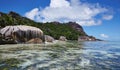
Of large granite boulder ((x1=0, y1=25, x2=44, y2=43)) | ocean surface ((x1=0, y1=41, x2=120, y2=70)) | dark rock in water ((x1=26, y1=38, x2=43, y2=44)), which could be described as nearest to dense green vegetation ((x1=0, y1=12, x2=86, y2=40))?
large granite boulder ((x1=0, y1=25, x2=44, y2=43))

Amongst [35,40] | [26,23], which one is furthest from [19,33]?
[26,23]

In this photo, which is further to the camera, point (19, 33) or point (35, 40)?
point (35, 40)

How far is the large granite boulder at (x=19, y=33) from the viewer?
4038 centimetres

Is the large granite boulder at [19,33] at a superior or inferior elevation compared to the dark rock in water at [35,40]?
superior

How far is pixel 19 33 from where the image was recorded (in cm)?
4209

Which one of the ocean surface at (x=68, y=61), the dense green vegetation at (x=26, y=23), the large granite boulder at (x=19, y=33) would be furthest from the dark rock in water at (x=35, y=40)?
the ocean surface at (x=68, y=61)

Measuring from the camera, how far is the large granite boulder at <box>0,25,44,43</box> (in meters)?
40.4

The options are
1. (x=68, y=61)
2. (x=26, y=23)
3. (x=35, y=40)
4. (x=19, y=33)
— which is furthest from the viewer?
(x=26, y=23)

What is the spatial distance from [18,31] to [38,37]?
20.6 ft

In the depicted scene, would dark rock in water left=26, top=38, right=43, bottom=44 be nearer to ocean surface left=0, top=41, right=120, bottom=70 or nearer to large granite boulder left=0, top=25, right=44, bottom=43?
large granite boulder left=0, top=25, right=44, bottom=43

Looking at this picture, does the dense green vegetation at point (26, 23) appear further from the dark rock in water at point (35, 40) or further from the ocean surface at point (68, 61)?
the ocean surface at point (68, 61)

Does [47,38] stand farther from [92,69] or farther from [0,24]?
[92,69]

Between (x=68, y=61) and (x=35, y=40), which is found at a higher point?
(x=35, y=40)

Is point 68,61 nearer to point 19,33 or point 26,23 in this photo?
point 19,33
